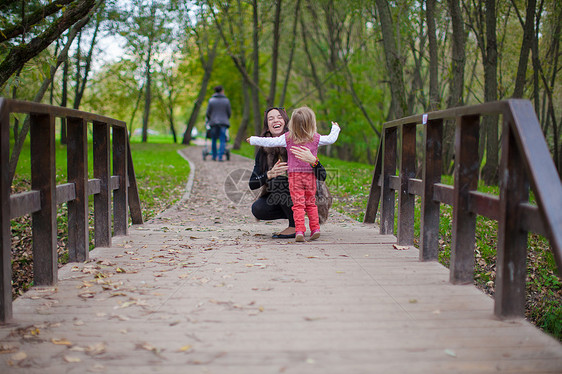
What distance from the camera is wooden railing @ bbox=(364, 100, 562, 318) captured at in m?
3.24

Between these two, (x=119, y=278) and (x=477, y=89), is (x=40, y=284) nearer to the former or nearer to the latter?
(x=119, y=278)

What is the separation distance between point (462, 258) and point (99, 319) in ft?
9.00

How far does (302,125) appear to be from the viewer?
6129 millimetres

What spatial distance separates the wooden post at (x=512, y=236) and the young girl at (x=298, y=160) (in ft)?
8.88

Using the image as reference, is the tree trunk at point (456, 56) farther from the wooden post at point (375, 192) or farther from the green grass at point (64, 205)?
the green grass at point (64, 205)

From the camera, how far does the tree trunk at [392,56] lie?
46.3 feet

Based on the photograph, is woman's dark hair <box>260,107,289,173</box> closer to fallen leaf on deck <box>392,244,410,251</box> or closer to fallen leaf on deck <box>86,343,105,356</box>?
fallen leaf on deck <box>392,244,410,251</box>

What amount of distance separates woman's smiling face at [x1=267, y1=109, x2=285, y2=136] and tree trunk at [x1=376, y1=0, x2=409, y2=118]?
8.44 meters

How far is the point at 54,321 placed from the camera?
3617mm

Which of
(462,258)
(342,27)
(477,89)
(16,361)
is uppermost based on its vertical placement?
(342,27)

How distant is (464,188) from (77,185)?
3.46 meters

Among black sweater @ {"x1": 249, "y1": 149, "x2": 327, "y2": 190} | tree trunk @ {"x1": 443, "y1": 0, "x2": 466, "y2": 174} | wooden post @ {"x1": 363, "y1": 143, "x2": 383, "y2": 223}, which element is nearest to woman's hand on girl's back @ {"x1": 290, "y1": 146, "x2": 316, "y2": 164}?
black sweater @ {"x1": 249, "y1": 149, "x2": 327, "y2": 190}

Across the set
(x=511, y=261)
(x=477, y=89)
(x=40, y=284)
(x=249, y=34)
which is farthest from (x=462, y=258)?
(x=477, y=89)

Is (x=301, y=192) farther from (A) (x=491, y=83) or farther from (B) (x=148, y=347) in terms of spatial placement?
(A) (x=491, y=83)
